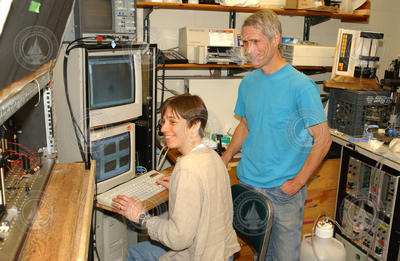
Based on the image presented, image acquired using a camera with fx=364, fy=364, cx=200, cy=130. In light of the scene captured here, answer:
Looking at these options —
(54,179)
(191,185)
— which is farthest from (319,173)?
(54,179)

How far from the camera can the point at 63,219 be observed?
1315mm

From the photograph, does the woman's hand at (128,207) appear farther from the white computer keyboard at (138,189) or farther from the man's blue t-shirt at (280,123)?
the man's blue t-shirt at (280,123)

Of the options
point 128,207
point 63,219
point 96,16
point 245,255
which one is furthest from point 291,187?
point 96,16

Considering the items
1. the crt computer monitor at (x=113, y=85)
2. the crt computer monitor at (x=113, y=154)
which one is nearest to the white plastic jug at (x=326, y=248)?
the crt computer monitor at (x=113, y=154)

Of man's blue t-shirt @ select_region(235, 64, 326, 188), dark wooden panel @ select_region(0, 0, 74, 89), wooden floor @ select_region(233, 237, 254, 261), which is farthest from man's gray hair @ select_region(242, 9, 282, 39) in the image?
wooden floor @ select_region(233, 237, 254, 261)

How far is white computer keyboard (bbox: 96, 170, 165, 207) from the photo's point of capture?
174 cm

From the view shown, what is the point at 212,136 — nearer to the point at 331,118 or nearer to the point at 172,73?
the point at 172,73

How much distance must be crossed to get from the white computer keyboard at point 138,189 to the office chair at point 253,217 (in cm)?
43

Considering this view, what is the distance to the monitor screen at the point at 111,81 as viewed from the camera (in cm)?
174

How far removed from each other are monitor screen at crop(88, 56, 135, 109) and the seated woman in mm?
502

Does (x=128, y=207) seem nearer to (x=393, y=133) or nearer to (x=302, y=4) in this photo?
(x=393, y=133)

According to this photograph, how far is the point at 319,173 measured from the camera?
2.59 metres

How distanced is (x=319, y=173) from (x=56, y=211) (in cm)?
185

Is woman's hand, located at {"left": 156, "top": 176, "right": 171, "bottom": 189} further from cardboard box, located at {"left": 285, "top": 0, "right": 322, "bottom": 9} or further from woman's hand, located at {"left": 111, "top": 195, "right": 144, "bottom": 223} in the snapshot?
cardboard box, located at {"left": 285, "top": 0, "right": 322, "bottom": 9}
